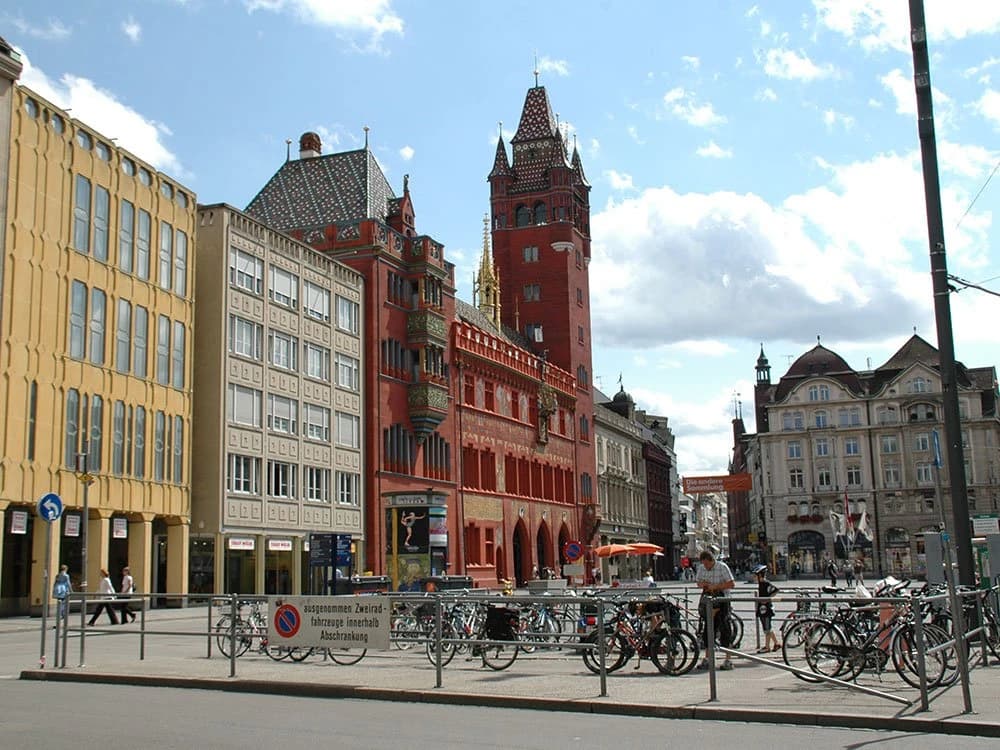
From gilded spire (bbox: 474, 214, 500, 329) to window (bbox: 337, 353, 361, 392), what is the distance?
2790cm

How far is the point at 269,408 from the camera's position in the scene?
47.2 meters

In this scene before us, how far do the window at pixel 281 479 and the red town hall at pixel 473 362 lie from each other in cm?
452

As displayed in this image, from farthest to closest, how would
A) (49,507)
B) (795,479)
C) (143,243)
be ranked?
(795,479) → (143,243) → (49,507)

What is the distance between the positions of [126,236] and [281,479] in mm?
12523

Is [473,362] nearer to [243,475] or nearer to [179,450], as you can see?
[243,475]

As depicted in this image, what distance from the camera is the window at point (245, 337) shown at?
45312 mm

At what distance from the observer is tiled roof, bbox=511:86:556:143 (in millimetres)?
90375

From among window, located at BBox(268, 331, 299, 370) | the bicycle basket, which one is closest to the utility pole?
the bicycle basket

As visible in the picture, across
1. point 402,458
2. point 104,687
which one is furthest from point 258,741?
point 402,458

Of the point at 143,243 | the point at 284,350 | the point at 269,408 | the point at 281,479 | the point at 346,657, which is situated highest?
the point at 143,243

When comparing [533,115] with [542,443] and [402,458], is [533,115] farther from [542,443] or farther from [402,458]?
[402,458]


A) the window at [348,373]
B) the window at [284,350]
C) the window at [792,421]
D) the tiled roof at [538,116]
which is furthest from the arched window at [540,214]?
the window at [284,350]

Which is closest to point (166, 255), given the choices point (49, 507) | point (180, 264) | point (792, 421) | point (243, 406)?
point (180, 264)

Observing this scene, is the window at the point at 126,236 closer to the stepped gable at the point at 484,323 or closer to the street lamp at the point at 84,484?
the street lamp at the point at 84,484
